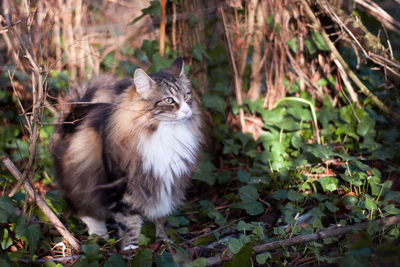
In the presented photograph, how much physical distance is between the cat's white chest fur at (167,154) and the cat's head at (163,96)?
79 millimetres

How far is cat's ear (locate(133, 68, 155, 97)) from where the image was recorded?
2764 millimetres

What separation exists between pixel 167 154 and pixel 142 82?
556 millimetres

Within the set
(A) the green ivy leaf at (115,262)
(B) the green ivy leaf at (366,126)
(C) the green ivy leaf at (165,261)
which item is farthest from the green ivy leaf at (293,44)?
(A) the green ivy leaf at (115,262)

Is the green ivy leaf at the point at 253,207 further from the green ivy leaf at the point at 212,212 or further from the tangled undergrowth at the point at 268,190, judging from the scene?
the green ivy leaf at the point at 212,212

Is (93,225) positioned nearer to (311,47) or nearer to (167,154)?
(167,154)

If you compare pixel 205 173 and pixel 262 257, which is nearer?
pixel 262 257

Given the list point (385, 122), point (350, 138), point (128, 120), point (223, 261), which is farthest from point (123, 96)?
point (385, 122)

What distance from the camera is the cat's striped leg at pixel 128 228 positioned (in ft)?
9.35

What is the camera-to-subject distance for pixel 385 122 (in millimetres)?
3602

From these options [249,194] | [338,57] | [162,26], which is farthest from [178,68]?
[338,57]

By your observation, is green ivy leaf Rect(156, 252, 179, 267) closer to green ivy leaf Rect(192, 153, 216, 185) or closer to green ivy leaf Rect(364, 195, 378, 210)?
green ivy leaf Rect(192, 153, 216, 185)

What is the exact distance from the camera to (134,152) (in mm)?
2773

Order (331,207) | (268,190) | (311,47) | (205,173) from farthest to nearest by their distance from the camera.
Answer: (311,47), (205,173), (268,190), (331,207)

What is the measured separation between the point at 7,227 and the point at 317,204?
2216 millimetres
